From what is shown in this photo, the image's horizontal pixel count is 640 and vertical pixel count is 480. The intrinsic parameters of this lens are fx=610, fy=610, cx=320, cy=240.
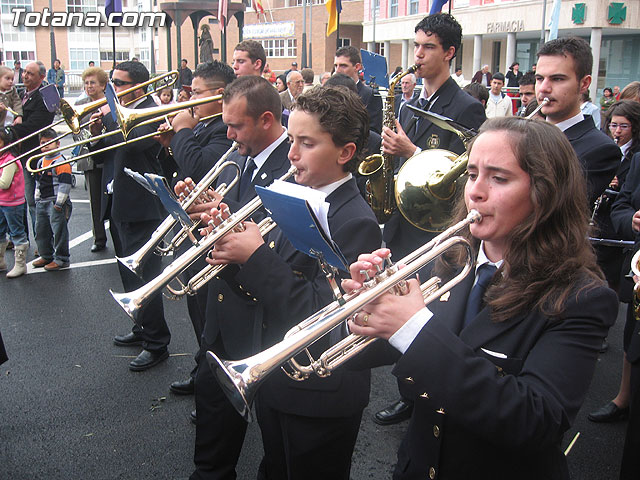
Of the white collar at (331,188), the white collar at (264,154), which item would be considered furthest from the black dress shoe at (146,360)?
the white collar at (331,188)

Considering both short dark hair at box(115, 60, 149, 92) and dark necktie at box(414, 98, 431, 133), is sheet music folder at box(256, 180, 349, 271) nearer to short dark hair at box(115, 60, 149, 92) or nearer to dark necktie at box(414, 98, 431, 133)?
dark necktie at box(414, 98, 431, 133)

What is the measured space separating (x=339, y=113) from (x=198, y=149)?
164cm

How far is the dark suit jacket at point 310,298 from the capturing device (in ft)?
7.01

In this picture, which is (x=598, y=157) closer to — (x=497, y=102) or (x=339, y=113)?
(x=339, y=113)

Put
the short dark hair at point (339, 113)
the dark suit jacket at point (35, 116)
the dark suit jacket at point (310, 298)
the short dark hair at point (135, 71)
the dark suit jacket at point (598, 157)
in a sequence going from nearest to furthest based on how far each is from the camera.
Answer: the dark suit jacket at point (310, 298) < the short dark hair at point (339, 113) < the dark suit jacket at point (598, 157) < the short dark hair at point (135, 71) < the dark suit jacket at point (35, 116)

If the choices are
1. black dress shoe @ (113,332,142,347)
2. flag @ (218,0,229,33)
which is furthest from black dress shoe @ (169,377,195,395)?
flag @ (218,0,229,33)

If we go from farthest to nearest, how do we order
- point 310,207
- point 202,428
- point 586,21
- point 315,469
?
point 586,21 < point 202,428 < point 315,469 < point 310,207

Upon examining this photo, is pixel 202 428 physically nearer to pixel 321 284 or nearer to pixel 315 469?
pixel 315 469

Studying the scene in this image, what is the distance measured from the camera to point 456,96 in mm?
3857

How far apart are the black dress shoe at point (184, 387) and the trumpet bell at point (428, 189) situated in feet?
5.90

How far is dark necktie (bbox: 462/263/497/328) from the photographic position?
5.46 ft

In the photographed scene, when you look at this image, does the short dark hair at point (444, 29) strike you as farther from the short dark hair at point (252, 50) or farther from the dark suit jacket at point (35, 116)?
the dark suit jacket at point (35, 116)

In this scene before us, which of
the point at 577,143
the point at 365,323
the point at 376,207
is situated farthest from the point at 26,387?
the point at 577,143

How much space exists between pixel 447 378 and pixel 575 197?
60cm
